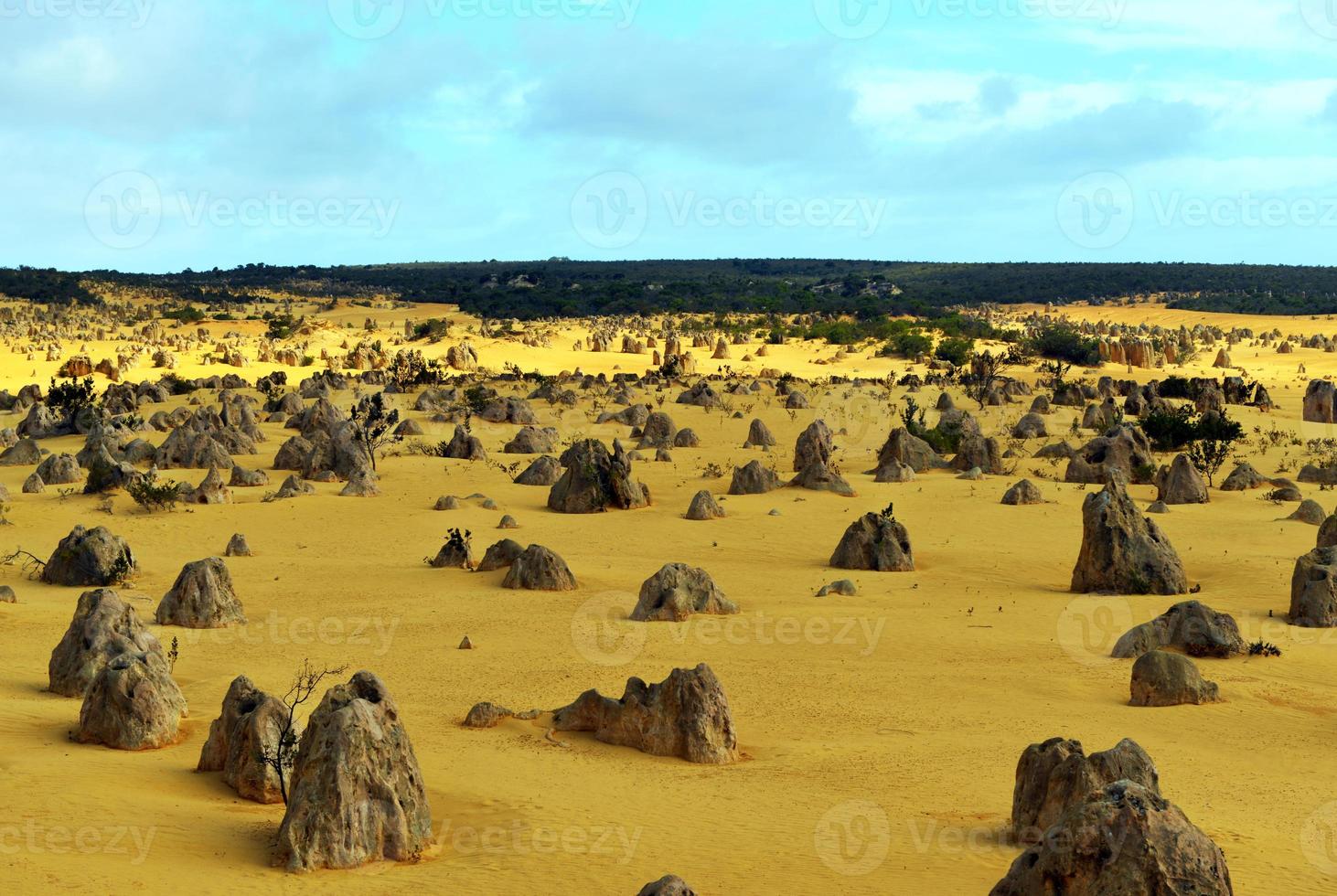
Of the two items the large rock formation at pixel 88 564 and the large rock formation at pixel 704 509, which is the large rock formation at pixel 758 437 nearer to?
the large rock formation at pixel 704 509

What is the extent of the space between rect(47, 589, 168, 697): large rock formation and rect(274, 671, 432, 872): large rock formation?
170 inches

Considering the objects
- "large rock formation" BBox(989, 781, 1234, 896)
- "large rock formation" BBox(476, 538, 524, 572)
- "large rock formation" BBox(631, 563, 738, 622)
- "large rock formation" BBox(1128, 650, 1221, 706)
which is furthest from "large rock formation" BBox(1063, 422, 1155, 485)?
"large rock formation" BBox(989, 781, 1234, 896)

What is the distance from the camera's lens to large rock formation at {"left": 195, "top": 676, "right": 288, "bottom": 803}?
8.82 metres

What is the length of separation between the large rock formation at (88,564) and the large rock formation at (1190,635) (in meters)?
11.7

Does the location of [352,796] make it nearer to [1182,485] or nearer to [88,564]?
[88,564]

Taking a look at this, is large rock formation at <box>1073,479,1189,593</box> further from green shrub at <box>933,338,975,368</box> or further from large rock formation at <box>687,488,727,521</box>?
green shrub at <box>933,338,975,368</box>

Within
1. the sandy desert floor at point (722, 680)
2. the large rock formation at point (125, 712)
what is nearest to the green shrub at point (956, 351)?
the sandy desert floor at point (722, 680)

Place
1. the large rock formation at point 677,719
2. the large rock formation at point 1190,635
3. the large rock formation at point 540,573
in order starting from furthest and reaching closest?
the large rock formation at point 540,573 → the large rock formation at point 1190,635 → the large rock formation at point 677,719

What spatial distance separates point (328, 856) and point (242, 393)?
33.7 metres

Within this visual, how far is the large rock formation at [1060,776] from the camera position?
791cm

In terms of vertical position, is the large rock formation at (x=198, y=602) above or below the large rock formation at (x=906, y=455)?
below

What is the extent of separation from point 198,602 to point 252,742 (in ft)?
19.7

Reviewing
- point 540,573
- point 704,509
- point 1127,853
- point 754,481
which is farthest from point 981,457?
point 1127,853

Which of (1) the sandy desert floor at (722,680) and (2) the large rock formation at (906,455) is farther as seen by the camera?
(2) the large rock formation at (906,455)
